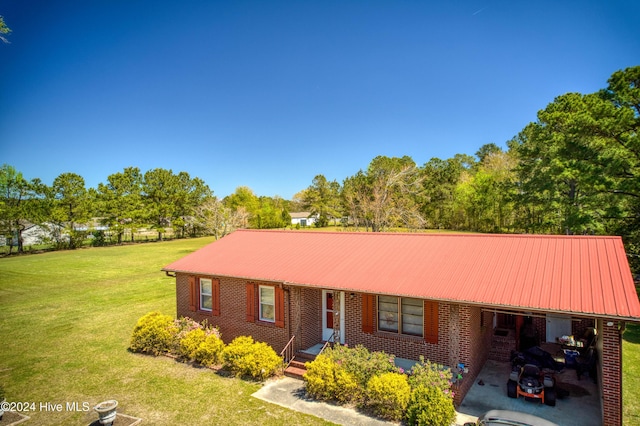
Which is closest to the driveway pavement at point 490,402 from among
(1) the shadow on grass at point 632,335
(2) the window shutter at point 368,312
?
(2) the window shutter at point 368,312

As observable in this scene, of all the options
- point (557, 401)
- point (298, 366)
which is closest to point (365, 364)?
point (298, 366)

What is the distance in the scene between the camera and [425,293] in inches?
396

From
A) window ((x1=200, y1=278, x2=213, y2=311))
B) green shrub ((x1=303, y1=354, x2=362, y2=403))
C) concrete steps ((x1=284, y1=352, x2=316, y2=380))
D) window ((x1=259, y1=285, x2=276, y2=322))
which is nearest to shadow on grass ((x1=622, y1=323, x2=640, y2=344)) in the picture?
green shrub ((x1=303, y1=354, x2=362, y2=403))

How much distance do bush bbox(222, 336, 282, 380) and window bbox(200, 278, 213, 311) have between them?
3.39 metres

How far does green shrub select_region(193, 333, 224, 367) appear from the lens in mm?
12734

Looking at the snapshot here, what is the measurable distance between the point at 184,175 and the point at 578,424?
246 feet

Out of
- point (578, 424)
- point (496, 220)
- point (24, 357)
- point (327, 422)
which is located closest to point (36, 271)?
point (24, 357)

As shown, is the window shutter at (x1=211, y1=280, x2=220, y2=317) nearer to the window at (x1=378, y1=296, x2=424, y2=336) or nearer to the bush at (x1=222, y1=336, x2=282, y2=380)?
the bush at (x1=222, y1=336, x2=282, y2=380)

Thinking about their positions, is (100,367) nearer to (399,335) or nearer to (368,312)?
(368,312)

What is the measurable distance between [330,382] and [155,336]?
8039 millimetres

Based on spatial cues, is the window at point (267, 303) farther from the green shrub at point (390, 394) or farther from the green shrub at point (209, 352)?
the green shrub at point (390, 394)

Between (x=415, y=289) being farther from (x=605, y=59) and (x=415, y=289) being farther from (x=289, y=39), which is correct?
(x=605, y=59)

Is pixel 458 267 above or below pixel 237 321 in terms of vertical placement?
above

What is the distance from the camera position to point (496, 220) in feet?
186
